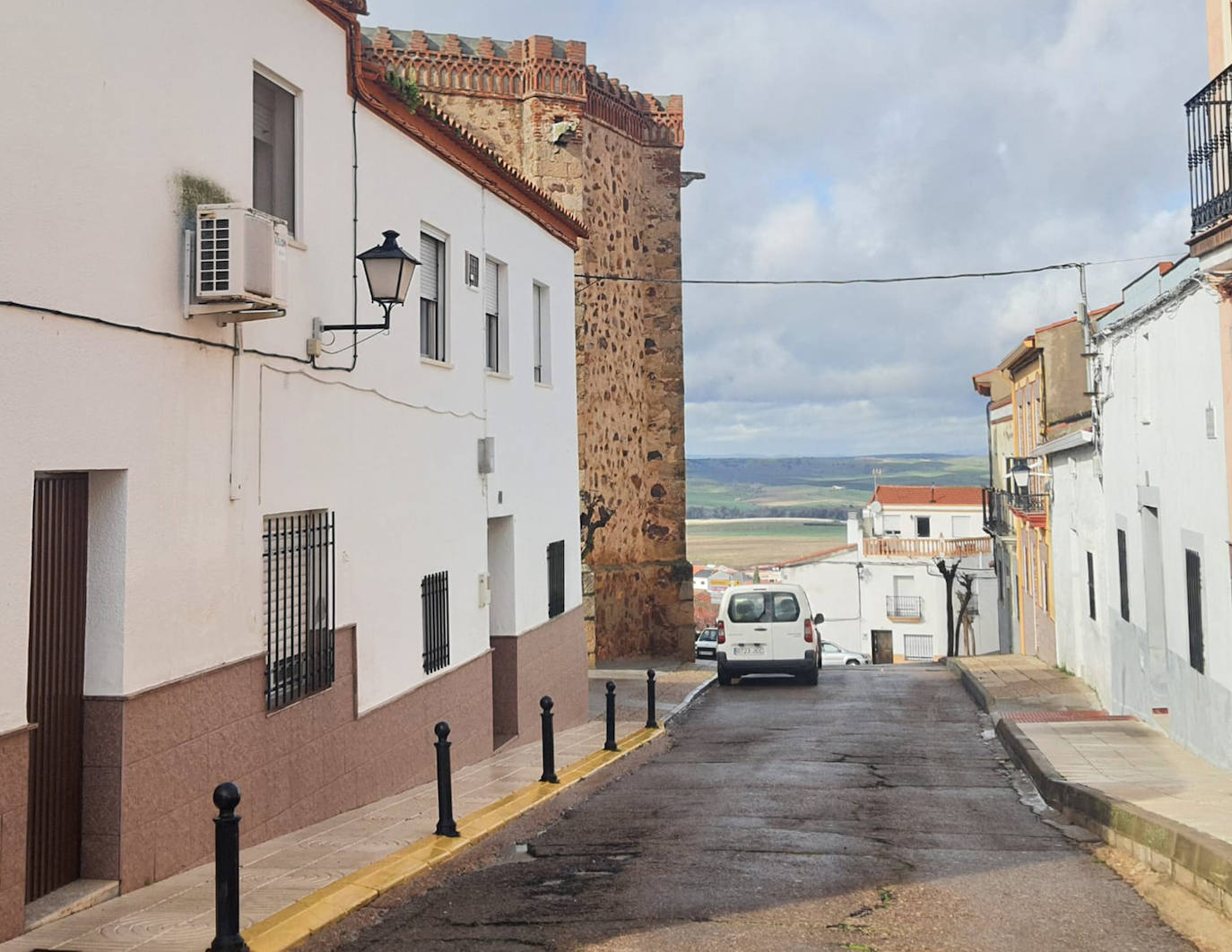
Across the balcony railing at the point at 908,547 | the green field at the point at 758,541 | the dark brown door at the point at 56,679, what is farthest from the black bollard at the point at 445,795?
the green field at the point at 758,541

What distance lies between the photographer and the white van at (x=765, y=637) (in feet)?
73.5

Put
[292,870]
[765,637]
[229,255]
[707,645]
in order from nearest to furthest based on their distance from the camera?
[229,255] → [292,870] → [765,637] → [707,645]

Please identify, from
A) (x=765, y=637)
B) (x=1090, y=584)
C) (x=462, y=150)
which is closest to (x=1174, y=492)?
(x=1090, y=584)

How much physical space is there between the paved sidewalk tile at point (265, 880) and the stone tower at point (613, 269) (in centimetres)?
1472

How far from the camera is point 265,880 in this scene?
6676mm

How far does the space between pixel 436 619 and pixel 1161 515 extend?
779cm

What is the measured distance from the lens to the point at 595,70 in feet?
80.5

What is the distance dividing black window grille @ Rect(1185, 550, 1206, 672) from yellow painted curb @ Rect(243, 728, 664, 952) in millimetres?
6110

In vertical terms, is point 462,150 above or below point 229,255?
above

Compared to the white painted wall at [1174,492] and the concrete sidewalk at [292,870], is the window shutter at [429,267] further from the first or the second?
the white painted wall at [1174,492]

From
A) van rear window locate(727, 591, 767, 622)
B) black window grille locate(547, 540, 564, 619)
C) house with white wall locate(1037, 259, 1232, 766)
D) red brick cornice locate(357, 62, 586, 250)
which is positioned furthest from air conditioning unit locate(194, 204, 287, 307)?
van rear window locate(727, 591, 767, 622)

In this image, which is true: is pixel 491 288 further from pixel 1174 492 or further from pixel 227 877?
pixel 227 877

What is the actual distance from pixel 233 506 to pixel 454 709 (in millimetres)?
4605

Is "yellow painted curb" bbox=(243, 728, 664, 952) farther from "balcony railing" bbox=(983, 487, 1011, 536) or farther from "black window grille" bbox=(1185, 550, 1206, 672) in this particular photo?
"balcony railing" bbox=(983, 487, 1011, 536)
